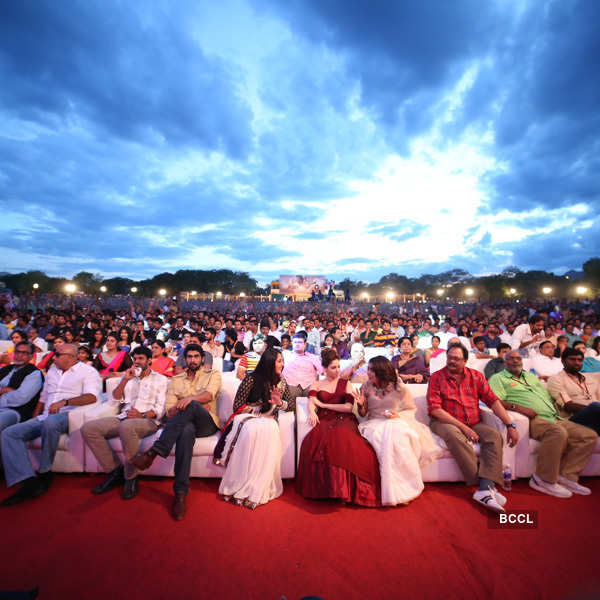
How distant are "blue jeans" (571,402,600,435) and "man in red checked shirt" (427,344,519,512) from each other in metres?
0.90

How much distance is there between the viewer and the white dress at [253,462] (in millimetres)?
2971

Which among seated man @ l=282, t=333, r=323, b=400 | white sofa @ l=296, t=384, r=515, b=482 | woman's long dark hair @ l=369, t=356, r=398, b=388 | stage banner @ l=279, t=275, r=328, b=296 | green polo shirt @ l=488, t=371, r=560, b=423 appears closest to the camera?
white sofa @ l=296, t=384, r=515, b=482

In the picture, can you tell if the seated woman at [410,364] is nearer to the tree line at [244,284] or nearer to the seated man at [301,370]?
the seated man at [301,370]

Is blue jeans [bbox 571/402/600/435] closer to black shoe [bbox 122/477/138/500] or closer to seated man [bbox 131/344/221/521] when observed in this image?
seated man [bbox 131/344/221/521]

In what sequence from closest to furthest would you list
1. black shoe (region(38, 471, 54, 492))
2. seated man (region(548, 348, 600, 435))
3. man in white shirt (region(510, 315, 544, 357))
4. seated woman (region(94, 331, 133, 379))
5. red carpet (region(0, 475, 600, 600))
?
Result: red carpet (region(0, 475, 600, 600)) → black shoe (region(38, 471, 54, 492)) → seated man (region(548, 348, 600, 435)) → seated woman (region(94, 331, 133, 379)) → man in white shirt (region(510, 315, 544, 357))

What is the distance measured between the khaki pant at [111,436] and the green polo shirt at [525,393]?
161 inches

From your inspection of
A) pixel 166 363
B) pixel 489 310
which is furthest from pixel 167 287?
pixel 166 363

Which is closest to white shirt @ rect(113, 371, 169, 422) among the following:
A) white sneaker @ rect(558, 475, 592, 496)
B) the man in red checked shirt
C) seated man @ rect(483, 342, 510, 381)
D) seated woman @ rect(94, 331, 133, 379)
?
seated woman @ rect(94, 331, 133, 379)

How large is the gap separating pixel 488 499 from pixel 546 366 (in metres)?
3.32

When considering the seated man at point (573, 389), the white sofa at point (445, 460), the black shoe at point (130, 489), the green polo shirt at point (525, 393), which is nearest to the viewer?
the black shoe at point (130, 489)

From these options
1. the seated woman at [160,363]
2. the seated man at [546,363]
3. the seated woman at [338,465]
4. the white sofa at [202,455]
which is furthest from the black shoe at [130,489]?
the seated man at [546,363]

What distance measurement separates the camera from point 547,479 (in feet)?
10.4

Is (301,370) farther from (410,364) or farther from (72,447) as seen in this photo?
(72,447)

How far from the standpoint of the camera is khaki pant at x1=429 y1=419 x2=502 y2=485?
10.1ft
